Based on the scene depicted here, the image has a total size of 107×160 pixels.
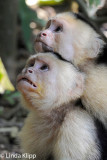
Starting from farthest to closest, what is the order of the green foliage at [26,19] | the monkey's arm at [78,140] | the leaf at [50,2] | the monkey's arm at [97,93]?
the leaf at [50,2] < the green foliage at [26,19] < the monkey's arm at [97,93] < the monkey's arm at [78,140]

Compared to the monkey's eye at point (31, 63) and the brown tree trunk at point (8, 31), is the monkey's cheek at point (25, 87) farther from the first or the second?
the brown tree trunk at point (8, 31)

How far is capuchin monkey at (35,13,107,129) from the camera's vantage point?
10.5ft

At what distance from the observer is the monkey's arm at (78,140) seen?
3070mm

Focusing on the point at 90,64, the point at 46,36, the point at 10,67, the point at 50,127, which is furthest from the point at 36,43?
the point at 10,67

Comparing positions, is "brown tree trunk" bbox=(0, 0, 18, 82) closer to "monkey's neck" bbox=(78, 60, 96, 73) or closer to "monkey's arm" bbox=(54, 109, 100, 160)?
"monkey's neck" bbox=(78, 60, 96, 73)

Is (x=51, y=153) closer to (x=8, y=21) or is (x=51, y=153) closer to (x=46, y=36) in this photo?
(x=46, y=36)

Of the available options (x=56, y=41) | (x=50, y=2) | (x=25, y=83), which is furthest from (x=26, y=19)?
(x=25, y=83)

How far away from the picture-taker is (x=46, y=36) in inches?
133

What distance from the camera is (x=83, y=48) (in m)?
3.40

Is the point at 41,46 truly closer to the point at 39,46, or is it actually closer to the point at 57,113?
the point at 39,46

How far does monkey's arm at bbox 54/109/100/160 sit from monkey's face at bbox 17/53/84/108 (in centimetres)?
20

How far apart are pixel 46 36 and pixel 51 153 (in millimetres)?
1008

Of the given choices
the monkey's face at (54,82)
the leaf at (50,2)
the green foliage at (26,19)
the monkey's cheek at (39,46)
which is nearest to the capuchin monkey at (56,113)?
the monkey's face at (54,82)

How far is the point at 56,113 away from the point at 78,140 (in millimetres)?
361
